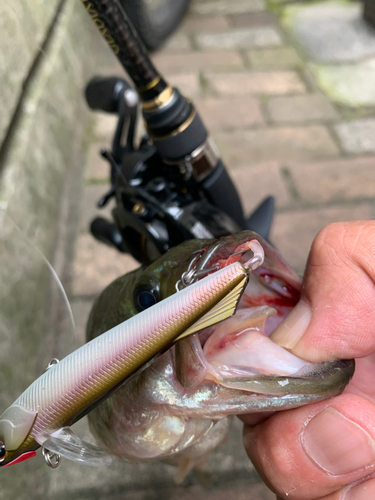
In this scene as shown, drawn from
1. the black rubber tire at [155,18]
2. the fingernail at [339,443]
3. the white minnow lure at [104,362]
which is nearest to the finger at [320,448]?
the fingernail at [339,443]

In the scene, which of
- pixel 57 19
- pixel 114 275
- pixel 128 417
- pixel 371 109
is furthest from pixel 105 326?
pixel 371 109

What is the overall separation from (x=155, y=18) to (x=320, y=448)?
2.18 meters

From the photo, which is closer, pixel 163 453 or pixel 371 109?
pixel 163 453

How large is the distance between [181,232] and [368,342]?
11.3 inches

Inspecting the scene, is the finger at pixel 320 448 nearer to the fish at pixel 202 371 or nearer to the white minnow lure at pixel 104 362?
the fish at pixel 202 371

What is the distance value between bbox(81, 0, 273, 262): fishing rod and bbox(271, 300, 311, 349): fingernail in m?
0.17

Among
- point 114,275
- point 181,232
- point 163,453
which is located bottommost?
point 114,275

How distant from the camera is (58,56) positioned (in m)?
1.33

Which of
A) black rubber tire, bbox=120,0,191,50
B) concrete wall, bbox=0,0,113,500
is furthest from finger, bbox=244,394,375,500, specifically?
black rubber tire, bbox=120,0,191,50

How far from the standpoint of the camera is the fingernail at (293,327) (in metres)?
0.49

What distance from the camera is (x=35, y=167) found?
4.04ft

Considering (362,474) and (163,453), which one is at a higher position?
(163,453)

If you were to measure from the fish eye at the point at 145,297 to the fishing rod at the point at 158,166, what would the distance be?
165mm

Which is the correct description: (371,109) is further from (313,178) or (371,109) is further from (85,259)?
(85,259)
